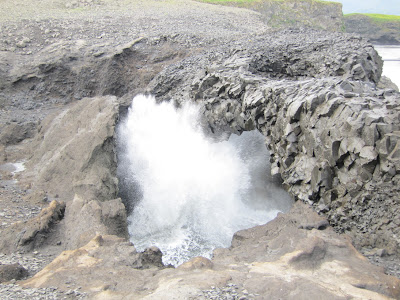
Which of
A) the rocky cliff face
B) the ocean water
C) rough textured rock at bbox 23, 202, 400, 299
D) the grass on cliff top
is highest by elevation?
the grass on cliff top

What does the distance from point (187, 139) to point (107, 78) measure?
24.3ft

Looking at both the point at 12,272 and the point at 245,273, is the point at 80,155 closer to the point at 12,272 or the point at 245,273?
the point at 12,272

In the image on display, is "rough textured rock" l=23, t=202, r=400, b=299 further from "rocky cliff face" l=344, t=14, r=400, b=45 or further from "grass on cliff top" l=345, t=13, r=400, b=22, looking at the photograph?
"grass on cliff top" l=345, t=13, r=400, b=22

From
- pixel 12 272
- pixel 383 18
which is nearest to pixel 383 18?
pixel 383 18

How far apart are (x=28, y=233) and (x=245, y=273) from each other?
5828 mm

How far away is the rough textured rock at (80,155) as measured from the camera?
41.1ft

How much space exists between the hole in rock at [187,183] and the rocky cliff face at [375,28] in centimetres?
3705

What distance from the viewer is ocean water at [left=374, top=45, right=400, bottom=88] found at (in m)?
29.5

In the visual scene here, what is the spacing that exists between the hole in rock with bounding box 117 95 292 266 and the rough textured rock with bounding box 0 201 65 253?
2927mm

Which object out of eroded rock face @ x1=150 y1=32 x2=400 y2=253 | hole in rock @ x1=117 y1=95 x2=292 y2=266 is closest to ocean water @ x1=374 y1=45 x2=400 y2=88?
eroded rock face @ x1=150 y1=32 x2=400 y2=253

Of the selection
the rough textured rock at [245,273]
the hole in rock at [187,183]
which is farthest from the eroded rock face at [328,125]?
the hole in rock at [187,183]

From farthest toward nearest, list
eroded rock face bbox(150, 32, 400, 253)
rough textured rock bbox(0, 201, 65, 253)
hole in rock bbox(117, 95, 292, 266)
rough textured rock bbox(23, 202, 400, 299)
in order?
1. hole in rock bbox(117, 95, 292, 266)
2. rough textured rock bbox(0, 201, 65, 253)
3. eroded rock face bbox(150, 32, 400, 253)
4. rough textured rock bbox(23, 202, 400, 299)

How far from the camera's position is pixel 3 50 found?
21391mm

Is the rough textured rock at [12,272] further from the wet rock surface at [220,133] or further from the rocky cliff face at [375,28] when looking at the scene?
the rocky cliff face at [375,28]
